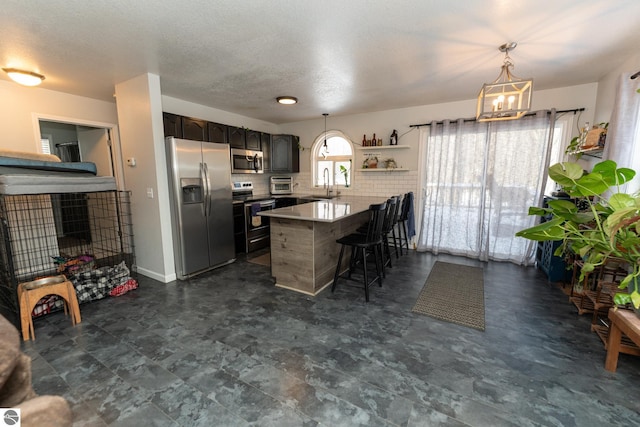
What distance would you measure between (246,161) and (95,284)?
2.88 m

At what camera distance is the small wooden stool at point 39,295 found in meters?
2.30

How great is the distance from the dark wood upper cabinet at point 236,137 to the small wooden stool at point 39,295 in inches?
118

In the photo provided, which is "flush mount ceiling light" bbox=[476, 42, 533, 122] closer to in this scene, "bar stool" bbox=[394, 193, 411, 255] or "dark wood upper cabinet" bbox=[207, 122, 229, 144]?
"bar stool" bbox=[394, 193, 411, 255]

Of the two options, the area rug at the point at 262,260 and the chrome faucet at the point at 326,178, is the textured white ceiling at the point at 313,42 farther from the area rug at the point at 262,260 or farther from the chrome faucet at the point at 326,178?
the area rug at the point at 262,260

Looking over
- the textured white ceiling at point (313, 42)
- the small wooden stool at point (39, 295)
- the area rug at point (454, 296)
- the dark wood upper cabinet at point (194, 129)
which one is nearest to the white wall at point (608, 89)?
the textured white ceiling at point (313, 42)

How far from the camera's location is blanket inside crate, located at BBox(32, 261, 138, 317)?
273cm

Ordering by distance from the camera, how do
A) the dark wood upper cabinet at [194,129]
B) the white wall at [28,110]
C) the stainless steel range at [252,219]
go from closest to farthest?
the white wall at [28,110], the dark wood upper cabinet at [194,129], the stainless steel range at [252,219]

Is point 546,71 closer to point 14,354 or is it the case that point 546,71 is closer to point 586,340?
point 586,340

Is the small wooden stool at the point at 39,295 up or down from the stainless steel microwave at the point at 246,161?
Result: down

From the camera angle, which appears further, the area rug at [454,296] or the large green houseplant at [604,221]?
the area rug at [454,296]

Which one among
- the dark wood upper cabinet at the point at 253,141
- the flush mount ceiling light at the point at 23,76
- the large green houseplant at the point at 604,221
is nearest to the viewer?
the large green houseplant at the point at 604,221

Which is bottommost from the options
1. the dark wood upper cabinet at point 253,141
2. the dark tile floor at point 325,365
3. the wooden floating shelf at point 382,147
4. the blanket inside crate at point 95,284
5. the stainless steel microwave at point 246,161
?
the dark tile floor at point 325,365

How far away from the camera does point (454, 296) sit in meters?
3.05

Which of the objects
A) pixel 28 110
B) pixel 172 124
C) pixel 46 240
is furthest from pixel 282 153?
pixel 46 240
